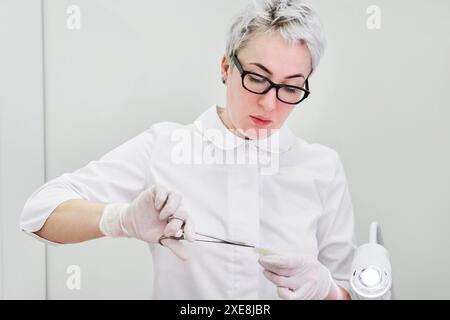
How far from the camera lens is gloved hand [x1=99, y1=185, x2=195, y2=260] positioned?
124 cm

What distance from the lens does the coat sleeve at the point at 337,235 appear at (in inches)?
52.7

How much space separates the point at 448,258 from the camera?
4.55 feet

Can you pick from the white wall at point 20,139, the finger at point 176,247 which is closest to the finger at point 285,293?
the finger at point 176,247

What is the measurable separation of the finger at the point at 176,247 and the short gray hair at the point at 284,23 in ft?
1.42

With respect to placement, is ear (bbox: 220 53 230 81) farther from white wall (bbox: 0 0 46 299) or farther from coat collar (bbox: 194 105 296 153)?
white wall (bbox: 0 0 46 299)

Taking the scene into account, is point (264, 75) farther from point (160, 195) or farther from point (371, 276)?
point (371, 276)

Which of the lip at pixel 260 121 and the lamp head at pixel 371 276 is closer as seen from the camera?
the lamp head at pixel 371 276

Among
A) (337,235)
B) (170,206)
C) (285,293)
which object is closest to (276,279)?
(285,293)

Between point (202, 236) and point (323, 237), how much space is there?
27 centimetres

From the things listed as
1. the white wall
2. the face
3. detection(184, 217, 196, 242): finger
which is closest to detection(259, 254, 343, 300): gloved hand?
detection(184, 217, 196, 242): finger

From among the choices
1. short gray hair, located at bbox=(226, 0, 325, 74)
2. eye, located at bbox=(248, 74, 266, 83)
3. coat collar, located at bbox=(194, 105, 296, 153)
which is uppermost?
short gray hair, located at bbox=(226, 0, 325, 74)

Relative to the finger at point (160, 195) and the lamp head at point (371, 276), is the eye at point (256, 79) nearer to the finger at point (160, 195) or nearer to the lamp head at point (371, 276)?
A: the finger at point (160, 195)
